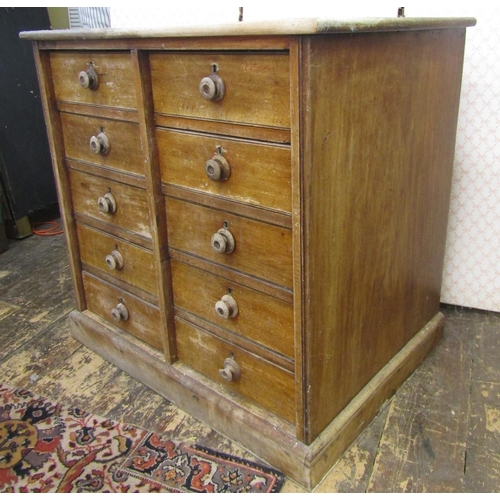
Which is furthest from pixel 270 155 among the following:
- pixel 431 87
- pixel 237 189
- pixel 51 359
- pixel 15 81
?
pixel 15 81

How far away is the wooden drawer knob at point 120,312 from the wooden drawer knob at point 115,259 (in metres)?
0.13

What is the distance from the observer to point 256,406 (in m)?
1.32

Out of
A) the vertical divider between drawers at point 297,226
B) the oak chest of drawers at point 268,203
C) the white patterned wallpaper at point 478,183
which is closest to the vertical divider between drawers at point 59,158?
the oak chest of drawers at point 268,203

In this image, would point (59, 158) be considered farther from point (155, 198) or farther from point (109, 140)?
point (155, 198)

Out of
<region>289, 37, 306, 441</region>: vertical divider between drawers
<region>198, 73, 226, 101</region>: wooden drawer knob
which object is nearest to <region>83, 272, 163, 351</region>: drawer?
<region>289, 37, 306, 441</region>: vertical divider between drawers

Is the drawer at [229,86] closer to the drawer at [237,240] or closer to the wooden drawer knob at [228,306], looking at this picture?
the drawer at [237,240]

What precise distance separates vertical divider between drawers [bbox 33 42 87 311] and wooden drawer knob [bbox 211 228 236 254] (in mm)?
673

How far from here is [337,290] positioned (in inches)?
45.5

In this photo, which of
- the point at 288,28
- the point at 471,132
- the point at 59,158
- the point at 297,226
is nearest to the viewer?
the point at 288,28

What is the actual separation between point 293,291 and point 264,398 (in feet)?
1.15

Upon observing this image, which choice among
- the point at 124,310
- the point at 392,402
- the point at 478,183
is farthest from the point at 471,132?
the point at 124,310

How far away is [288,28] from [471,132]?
1.06 m

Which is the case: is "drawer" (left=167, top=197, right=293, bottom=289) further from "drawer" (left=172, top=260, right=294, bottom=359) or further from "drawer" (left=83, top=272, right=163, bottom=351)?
"drawer" (left=83, top=272, right=163, bottom=351)

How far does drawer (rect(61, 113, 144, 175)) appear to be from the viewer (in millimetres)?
1360
